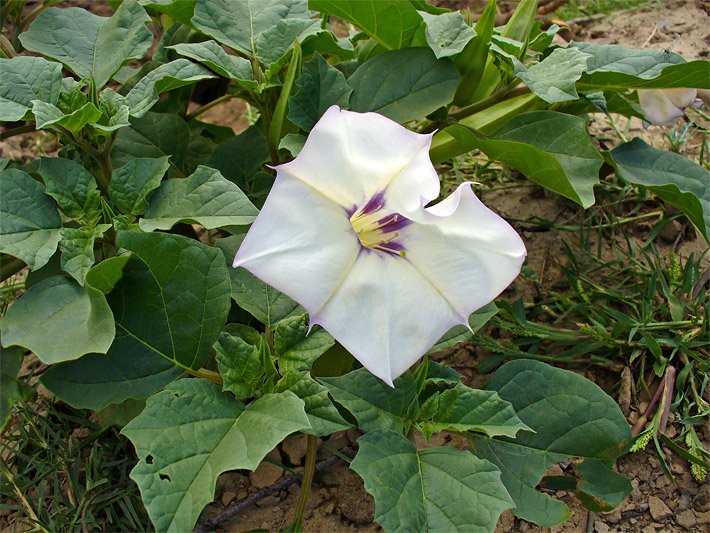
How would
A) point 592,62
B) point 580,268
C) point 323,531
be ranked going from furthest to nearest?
point 580,268 < point 592,62 < point 323,531

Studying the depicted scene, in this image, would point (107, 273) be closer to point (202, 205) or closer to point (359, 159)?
point (202, 205)

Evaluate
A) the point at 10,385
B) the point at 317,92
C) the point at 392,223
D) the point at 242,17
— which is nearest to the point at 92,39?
the point at 242,17

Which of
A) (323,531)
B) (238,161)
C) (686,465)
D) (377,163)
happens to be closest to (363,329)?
(377,163)

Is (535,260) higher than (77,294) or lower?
lower

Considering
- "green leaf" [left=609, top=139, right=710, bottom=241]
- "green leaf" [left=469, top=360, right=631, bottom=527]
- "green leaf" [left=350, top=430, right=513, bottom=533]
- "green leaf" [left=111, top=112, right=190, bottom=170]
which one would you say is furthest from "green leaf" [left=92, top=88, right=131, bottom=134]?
"green leaf" [left=609, top=139, right=710, bottom=241]

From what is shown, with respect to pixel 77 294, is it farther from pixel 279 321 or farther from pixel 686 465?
pixel 686 465
